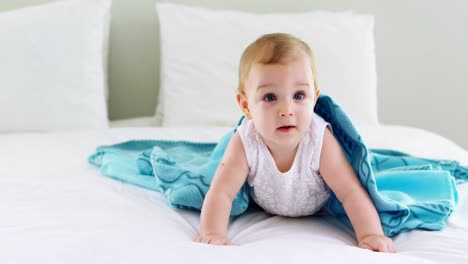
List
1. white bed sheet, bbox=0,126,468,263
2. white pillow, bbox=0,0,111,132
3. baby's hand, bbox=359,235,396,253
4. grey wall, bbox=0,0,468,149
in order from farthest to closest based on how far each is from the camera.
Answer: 1. grey wall, bbox=0,0,468,149
2. white pillow, bbox=0,0,111,132
3. baby's hand, bbox=359,235,396,253
4. white bed sheet, bbox=0,126,468,263

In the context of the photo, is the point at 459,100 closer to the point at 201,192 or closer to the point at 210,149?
the point at 210,149

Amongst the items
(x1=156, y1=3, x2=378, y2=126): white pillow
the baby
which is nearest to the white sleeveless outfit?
the baby

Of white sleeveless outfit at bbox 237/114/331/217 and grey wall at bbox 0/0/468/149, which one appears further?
grey wall at bbox 0/0/468/149

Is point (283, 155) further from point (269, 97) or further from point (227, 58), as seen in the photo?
point (227, 58)

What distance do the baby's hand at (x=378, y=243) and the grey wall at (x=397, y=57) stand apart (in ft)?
5.36

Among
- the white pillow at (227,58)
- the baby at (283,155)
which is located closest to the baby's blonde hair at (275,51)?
the baby at (283,155)

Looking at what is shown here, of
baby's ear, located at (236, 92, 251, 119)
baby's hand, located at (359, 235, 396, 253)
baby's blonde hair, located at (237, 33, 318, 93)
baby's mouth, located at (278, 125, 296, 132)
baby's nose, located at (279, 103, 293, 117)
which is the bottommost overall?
baby's hand, located at (359, 235, 396, 253)

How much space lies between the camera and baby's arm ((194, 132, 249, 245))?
108cm

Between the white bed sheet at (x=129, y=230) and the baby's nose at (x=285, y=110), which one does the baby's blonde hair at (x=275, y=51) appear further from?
the white bed sheet at (x=129, y=230)

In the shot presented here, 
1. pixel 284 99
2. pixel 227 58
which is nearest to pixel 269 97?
pixel 284 99

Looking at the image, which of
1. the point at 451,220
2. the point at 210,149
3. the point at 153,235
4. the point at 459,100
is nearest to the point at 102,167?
the point at 210,149

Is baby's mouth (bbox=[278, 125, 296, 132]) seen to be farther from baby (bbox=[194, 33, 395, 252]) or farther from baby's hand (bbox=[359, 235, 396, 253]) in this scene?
baby's hand (bbox=[359, 235, 396, 253])

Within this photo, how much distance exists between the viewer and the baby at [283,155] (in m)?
1.10

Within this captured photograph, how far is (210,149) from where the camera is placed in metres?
1.71
